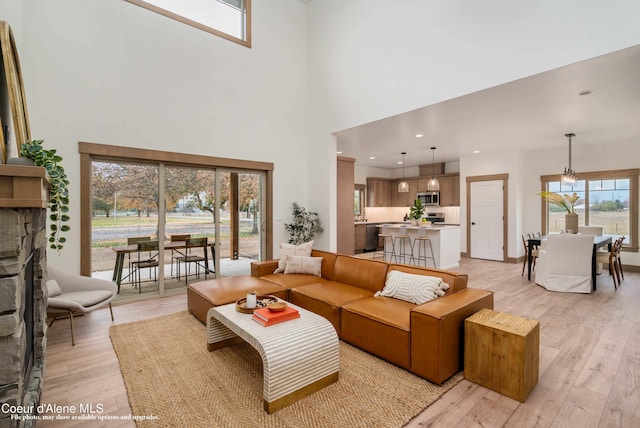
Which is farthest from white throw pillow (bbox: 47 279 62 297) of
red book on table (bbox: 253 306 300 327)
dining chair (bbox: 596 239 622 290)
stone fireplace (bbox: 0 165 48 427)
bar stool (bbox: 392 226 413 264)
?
dining chair (bbox: 596 239 622 290)

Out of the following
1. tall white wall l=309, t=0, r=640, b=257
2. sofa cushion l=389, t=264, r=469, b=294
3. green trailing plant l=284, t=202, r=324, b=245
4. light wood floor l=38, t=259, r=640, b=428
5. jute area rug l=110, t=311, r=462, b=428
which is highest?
tall white wall l=309, t=0, r=640, b=257

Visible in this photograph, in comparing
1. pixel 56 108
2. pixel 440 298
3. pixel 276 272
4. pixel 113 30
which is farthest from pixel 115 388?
pixel 113 30

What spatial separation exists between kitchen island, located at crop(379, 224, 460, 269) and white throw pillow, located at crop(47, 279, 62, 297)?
5.98 meters

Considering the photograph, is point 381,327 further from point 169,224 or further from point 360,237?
point 360,237

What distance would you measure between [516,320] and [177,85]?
534cm

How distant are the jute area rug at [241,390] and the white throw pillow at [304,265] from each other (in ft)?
4.84

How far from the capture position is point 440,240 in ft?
21.6

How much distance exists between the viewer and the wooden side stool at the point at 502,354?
2.16m

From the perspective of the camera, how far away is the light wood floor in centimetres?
203

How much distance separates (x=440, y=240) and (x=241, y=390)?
5.36m

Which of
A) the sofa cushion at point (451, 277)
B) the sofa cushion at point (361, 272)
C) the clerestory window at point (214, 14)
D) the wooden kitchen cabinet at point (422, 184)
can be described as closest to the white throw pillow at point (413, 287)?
the sofa cushion at point (451, 277)

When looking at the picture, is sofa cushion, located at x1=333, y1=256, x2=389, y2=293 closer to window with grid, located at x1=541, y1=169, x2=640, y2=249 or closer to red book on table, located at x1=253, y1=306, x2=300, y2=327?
red book on table, located at x1=253, y1=306, x2=300, y2=327

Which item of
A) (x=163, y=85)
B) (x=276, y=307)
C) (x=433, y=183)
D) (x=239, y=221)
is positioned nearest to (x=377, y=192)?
(x=433, y=183)

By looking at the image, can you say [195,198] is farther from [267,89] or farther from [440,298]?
[440,298]
